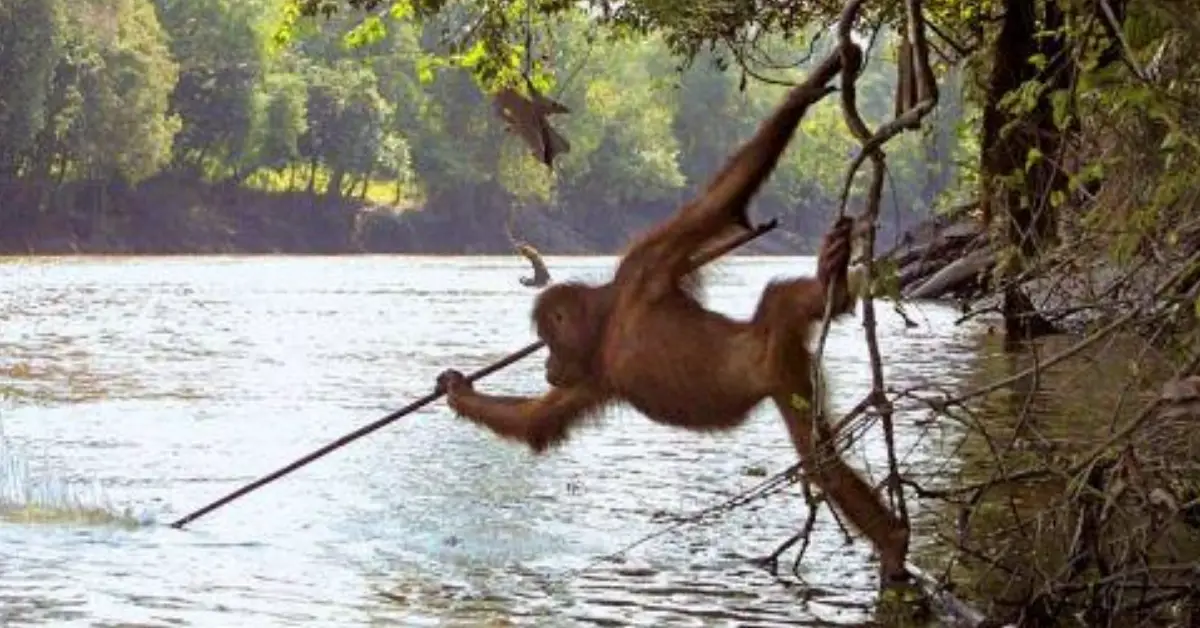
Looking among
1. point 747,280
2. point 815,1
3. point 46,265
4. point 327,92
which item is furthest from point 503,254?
point 815,1

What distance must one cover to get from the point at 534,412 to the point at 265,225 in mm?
89518

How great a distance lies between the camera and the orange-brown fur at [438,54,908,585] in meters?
6.26

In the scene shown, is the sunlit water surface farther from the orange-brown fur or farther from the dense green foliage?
the dense green foliage

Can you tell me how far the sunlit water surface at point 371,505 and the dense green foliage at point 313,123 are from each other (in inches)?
1852

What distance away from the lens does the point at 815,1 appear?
19.3 m

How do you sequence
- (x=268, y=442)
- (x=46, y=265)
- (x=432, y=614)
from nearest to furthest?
(x=432, y=614), (x=268, y=442), (x=46, y=265)

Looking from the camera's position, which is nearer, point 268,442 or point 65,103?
point 268,442

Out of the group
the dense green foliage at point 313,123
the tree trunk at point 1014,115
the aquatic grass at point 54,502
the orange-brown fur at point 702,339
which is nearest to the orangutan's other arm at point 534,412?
the orange-brown fur at point 702,339

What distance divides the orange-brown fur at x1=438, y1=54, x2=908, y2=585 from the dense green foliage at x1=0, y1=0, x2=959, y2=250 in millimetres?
59832

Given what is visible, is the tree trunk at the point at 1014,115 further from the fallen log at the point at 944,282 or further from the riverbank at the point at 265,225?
the riverbank at the point at 265,225

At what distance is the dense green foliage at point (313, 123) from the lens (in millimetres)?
84438

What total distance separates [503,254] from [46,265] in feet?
139

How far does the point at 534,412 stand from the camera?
768 centimetres

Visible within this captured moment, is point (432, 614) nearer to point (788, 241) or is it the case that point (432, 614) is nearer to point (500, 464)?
point (500, 464)
